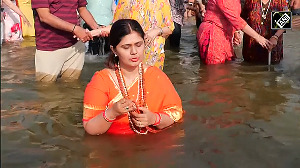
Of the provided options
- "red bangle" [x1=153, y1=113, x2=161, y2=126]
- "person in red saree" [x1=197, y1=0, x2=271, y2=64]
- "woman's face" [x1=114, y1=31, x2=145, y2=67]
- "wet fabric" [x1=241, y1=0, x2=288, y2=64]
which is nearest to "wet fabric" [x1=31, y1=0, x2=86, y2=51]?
"woman's face" [x1=114, y1=31, x2=145, y2=67]

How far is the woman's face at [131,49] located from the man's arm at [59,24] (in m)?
1.10

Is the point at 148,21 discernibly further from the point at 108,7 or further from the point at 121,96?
the point at 108,7

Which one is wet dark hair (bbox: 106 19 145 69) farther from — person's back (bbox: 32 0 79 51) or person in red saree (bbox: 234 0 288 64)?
person in red saree (bbox: 234 0 288 64)

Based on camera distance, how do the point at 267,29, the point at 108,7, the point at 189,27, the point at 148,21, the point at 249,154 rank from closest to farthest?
the point at 249,154, the point at 148,21, the point at 267,29, the point at 108,7, the point at 189,27

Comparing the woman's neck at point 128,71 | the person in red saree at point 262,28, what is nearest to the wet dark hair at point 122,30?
the woman's neck at point 128,71

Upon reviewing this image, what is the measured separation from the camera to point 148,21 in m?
3.50

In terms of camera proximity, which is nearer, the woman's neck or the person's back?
the woman's neck

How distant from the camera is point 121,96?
2697 mm

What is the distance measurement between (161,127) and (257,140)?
701 millimetres

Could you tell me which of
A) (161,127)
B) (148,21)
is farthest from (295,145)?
(148,21)

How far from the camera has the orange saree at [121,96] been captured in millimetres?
2635

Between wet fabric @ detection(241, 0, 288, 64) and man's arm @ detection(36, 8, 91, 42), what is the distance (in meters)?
2.61

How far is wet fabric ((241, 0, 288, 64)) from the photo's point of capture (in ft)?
17.0

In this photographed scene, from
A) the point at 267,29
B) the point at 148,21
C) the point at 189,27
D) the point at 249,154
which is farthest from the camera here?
the point at 189,27
